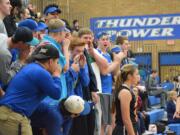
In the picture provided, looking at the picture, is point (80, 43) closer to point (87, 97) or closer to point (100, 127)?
point (87, 97)

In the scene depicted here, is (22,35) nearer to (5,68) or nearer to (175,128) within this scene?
(5,68)

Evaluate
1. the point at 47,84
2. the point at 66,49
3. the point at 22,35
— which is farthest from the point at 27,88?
the point at 66,49

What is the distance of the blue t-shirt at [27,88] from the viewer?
4895mm

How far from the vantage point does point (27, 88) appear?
193 inches

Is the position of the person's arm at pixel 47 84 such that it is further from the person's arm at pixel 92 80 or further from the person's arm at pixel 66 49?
the person's arm at pixel 92 80

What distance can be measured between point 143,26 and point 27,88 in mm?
15804

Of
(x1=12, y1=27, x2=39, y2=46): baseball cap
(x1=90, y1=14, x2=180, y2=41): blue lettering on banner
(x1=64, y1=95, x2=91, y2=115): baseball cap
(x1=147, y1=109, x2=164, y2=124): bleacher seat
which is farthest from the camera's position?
(x1=90, y1=14, x2=180, y2=41): blue lettering on banner

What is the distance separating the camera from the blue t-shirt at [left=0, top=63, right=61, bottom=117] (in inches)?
193

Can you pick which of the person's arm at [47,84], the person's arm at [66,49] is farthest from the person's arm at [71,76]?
the person's arm at [47,84]

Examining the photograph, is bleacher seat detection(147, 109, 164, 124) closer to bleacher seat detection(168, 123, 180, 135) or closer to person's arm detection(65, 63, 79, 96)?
bleacher seat detection(168, 123, 180, 135)

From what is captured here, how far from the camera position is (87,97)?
7.02m

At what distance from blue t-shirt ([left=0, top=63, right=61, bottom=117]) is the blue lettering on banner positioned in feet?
47.6

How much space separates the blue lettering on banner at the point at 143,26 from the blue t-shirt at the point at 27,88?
1452cm

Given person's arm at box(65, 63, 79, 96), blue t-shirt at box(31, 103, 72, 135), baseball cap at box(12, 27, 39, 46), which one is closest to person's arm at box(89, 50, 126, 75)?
person's arm at box(65, 63, 79, 96)
